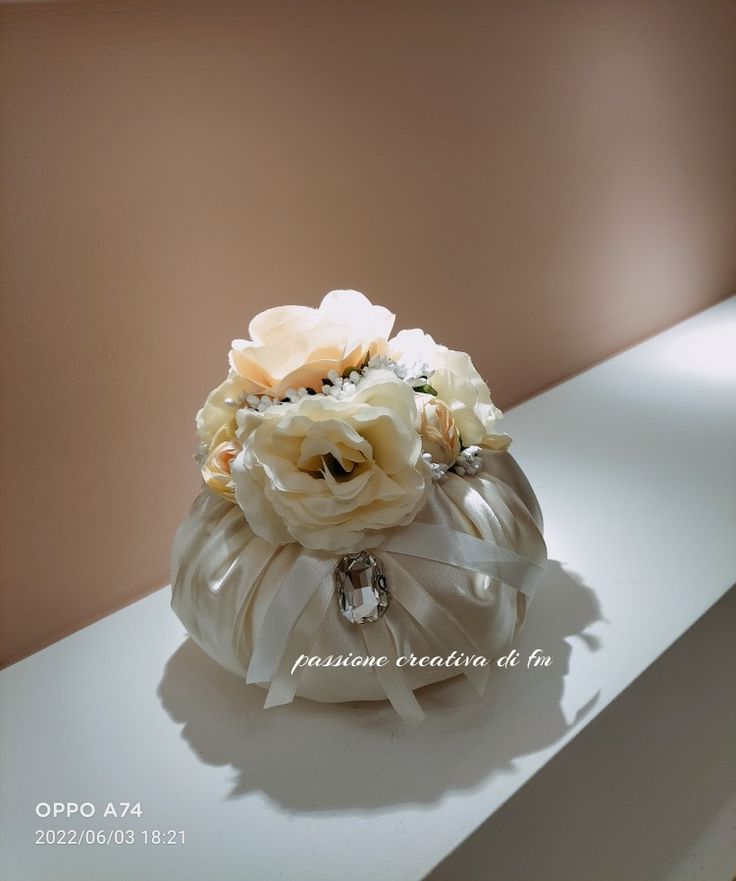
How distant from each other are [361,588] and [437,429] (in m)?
0.15

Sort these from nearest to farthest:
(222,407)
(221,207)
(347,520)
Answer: (347,520) < (222,407) < (221,207)

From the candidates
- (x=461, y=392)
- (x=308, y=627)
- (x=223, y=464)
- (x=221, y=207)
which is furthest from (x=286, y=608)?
(x=221, y=207)

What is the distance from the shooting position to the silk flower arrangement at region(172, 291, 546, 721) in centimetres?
72

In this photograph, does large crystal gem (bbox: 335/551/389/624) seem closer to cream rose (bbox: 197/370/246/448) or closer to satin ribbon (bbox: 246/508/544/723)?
satin ribbon (bbox: 246/508/544/723)

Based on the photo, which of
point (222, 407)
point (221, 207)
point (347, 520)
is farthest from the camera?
point (221, 207)

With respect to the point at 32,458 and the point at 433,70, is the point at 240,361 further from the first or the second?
the point at 433,70

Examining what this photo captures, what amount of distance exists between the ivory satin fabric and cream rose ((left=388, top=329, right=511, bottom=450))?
5cm

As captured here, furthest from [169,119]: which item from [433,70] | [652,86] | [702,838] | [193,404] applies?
[652,86]

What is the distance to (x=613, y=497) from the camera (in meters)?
1.13

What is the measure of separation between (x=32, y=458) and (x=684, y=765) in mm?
663

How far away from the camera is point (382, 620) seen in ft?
2.51

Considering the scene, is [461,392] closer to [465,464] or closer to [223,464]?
[465,464]

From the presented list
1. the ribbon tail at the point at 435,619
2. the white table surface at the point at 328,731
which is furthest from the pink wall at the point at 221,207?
the ribbon tail at the point at 435,619

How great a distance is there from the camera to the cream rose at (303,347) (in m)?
0.80
